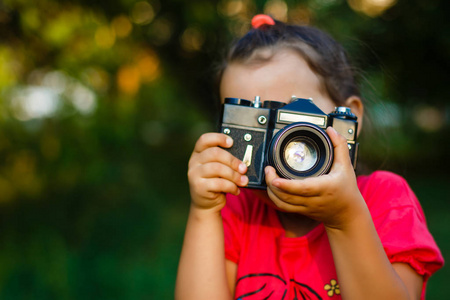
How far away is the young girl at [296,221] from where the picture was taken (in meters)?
1.00

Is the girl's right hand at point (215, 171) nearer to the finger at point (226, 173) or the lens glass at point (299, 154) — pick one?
the finger at point (226, 173)

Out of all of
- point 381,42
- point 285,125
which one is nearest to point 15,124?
point 285,125

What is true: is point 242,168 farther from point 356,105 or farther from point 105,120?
point 105,120

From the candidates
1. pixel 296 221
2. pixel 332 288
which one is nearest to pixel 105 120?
pixel 296 221

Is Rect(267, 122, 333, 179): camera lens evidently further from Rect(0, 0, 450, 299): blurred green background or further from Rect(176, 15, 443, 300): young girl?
Rect(0, 0, 450, 299): blurred green background

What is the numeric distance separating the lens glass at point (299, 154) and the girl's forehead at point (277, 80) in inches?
11.5

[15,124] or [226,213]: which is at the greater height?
[15,124]

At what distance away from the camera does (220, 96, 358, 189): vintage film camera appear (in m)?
1.01

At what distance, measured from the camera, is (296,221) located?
136cm

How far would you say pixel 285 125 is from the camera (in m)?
1.12

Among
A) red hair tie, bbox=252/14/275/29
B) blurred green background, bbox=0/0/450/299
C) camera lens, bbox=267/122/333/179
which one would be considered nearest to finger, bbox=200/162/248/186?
camera lens, bbox=267/122/333/179

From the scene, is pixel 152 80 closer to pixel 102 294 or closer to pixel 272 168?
pixel 102 294

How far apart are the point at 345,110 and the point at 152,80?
9.10ft

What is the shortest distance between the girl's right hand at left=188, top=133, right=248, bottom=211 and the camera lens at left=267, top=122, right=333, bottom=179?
116 millimetres
